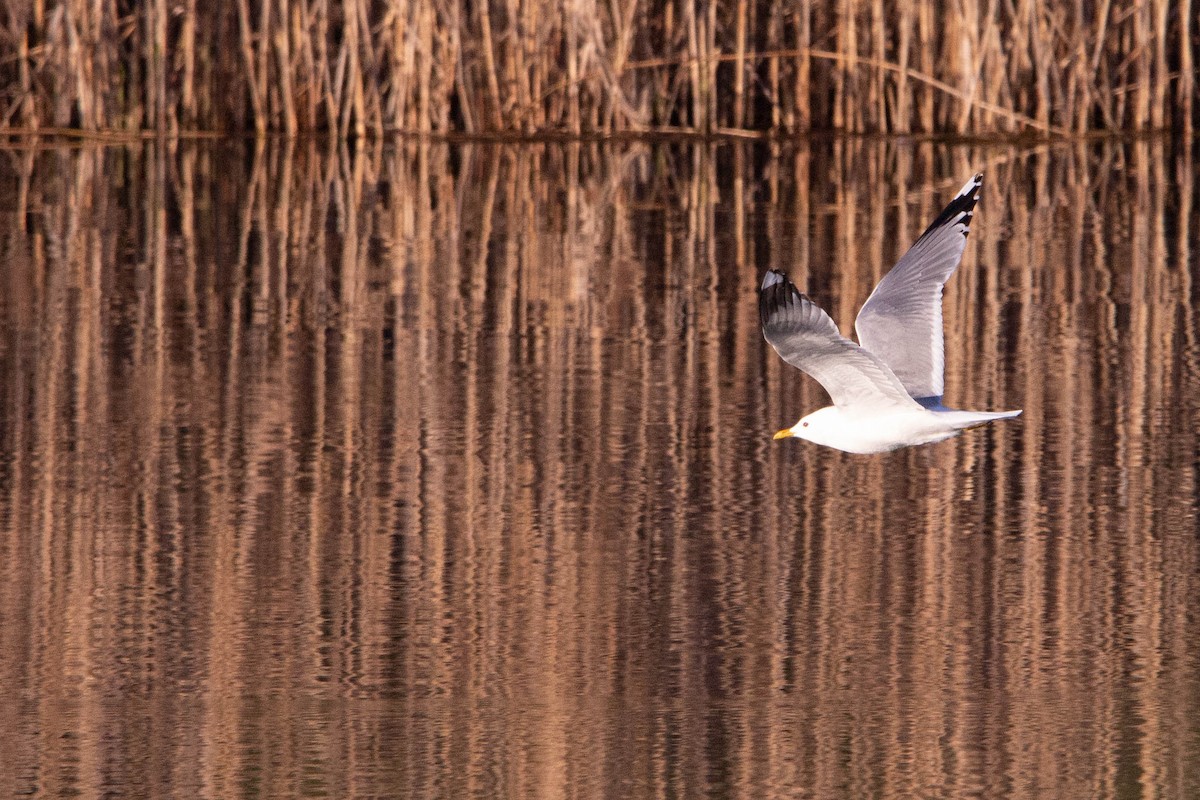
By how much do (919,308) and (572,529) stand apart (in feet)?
3.38

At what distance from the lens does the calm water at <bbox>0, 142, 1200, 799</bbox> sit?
159 inches

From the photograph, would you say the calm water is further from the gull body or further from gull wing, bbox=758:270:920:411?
gull wing, bbox=758:270:920:411

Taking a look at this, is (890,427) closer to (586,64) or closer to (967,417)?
(967,417)

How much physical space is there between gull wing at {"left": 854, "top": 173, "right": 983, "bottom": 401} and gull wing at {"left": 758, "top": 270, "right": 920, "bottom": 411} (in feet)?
1.25

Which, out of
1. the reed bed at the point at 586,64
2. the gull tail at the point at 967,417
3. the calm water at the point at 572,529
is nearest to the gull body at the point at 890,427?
the gull tail at the point at 967,417

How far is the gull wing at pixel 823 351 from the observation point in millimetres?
4641

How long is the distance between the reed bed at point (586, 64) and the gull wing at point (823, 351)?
865 centimetres

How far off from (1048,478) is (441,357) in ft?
7.77

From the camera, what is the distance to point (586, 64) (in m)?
13.7

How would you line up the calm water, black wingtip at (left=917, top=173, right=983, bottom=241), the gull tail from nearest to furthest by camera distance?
the calm water → the gull tail → black wingtip at (left=917, top=173, right=983, bottom=241)

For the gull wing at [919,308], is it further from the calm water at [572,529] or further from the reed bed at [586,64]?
the reed bed at [586,64]

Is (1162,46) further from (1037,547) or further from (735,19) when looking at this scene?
(1037,547)

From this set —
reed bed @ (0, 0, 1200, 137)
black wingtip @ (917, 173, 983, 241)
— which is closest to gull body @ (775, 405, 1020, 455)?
black wingtip @ (917, 173, 983, 241)

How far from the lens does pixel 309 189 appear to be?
11992mm
